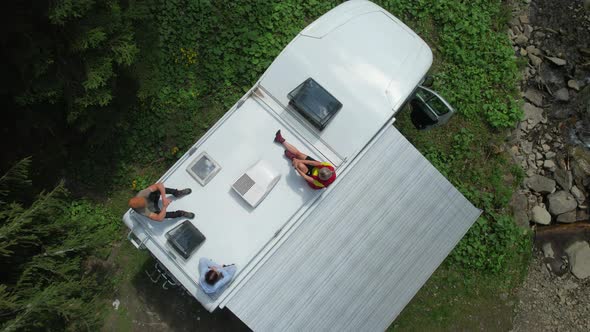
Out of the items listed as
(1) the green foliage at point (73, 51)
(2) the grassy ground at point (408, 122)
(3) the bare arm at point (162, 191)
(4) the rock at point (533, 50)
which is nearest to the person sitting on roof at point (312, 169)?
(3) the bare arm at point (162, 191)

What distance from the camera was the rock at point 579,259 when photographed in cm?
911

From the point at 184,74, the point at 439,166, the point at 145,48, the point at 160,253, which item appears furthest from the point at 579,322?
the point at 145,48

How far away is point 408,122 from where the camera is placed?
9016 mm

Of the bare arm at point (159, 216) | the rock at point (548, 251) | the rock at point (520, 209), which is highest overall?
the bare arm at point (159, 216)

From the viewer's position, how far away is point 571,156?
955 cm

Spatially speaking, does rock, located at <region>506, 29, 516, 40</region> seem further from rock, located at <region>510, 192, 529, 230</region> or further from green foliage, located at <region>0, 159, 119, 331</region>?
green foliage, located at <region>0, 159, 119, 331</region>

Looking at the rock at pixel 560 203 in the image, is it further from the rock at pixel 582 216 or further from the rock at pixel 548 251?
the rock at pixel 548 251

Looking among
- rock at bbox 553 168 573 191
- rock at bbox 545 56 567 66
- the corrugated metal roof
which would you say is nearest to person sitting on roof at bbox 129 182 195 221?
the corrugated metal roof

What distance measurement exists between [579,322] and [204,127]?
8732 millimetres

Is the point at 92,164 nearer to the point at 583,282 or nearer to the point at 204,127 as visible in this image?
the point at 204,127

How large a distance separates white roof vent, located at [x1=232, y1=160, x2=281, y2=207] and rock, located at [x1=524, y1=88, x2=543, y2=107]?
6583 millimetres

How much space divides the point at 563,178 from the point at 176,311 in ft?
28.2

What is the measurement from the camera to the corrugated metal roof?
6480 millimetres

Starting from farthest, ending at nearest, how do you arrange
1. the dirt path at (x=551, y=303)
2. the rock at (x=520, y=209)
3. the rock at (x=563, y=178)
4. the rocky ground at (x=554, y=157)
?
the rock at (x=563, y=178) → the rock at (x=520, y=209) → the rocky ground at (x=554, y=157) → the dirt path at (x=551, y=303)
